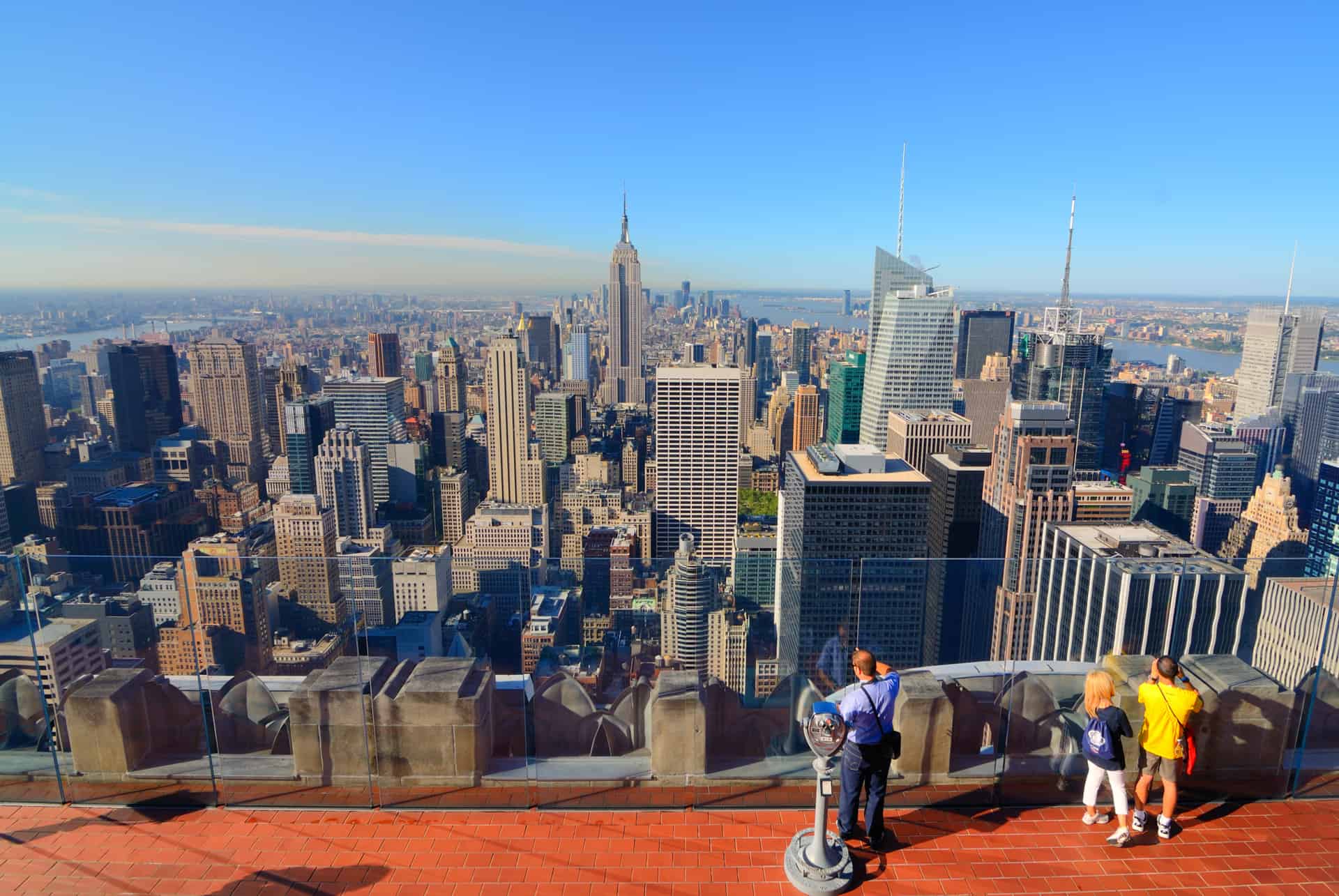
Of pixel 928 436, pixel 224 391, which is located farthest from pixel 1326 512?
pixel 224 391

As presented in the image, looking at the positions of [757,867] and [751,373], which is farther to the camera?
[751,373]

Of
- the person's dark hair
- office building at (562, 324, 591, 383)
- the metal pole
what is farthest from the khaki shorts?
office building at (562, 324, 591, 383)

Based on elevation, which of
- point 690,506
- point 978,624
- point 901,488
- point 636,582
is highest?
point 636,582

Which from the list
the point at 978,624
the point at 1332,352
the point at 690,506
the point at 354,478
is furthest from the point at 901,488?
the point at 1332,352

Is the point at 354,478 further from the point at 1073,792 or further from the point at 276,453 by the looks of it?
the point at 1073,792

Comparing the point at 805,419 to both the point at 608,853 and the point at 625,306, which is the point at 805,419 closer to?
the point at 625,306

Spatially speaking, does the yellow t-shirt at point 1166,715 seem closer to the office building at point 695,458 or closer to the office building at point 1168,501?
the office building at point 695,458
